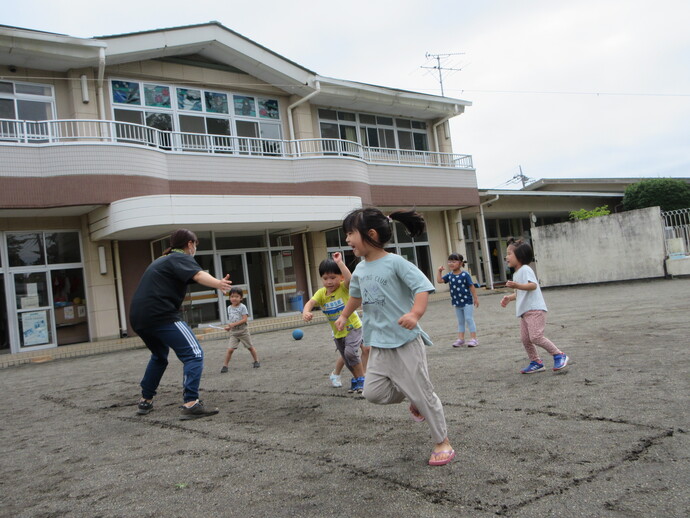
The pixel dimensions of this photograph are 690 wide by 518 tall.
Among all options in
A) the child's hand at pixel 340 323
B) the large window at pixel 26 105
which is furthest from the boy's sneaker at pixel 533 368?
the large window at pixel 26 105

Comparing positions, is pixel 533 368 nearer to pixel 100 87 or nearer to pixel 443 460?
pixel 443 460

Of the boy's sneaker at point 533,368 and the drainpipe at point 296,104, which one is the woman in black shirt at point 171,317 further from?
the drainpipe at point 296,104

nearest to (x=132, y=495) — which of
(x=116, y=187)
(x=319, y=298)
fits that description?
(x=319, y=298)

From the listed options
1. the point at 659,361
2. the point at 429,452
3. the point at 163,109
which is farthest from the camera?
the point at 163,109

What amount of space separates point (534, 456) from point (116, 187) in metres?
13.2

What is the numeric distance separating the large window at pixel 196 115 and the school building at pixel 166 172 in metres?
0.04

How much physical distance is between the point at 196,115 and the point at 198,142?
2.89ft

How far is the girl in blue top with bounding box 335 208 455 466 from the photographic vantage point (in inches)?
130

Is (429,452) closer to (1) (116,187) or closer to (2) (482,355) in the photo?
(2) (482,355)

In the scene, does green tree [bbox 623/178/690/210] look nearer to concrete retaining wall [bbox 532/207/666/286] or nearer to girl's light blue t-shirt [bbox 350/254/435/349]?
concrete retaining wall [bbox 532/207/666/286]

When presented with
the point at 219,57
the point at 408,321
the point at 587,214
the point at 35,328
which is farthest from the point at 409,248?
the point at 408,321

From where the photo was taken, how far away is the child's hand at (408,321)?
10.5 ft

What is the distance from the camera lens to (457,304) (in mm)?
8023

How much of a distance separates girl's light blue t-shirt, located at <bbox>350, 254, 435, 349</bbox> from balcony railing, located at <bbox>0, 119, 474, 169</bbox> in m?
12.4
